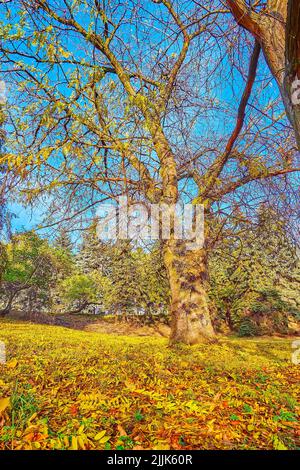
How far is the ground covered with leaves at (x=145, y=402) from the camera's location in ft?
4.67

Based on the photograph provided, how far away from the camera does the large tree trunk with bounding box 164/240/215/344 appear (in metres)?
4.06

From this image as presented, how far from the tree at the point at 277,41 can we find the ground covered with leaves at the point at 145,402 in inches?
70.4

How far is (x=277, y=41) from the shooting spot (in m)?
2.24

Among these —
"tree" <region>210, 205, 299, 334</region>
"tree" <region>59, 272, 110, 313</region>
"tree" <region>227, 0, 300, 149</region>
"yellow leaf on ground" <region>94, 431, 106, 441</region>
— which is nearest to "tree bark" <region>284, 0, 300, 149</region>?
"tree" <region>227, 0, 300, 149</region>

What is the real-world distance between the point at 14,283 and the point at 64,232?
9.88 metres

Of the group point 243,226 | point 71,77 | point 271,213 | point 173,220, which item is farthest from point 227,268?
point 71,77

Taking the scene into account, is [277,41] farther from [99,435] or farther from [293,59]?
[99,435]

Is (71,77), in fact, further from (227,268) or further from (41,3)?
(227,268)

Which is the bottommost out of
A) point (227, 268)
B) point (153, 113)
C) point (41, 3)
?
point (227, 268)

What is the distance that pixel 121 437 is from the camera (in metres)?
1.41

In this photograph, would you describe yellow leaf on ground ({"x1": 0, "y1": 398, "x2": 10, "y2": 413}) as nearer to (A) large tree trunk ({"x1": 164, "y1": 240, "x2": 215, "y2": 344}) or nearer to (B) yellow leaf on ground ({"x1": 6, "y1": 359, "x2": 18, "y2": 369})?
(B) yellow leaf on ground ({"x1": 6, "y1": 359, "x2": 18, "y2": 369})

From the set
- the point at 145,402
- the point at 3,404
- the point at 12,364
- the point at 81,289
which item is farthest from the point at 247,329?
the point at 3,404

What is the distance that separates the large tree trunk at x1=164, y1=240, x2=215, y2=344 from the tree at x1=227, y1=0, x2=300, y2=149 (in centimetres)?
270

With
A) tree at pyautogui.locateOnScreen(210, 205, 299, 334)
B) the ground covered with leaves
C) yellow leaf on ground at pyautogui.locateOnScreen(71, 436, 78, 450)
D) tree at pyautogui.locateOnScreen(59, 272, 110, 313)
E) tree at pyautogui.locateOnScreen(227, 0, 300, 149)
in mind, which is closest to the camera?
yellow leaf on ground at pyautogui.locateOnScreen(71, 436, 78, 450)
